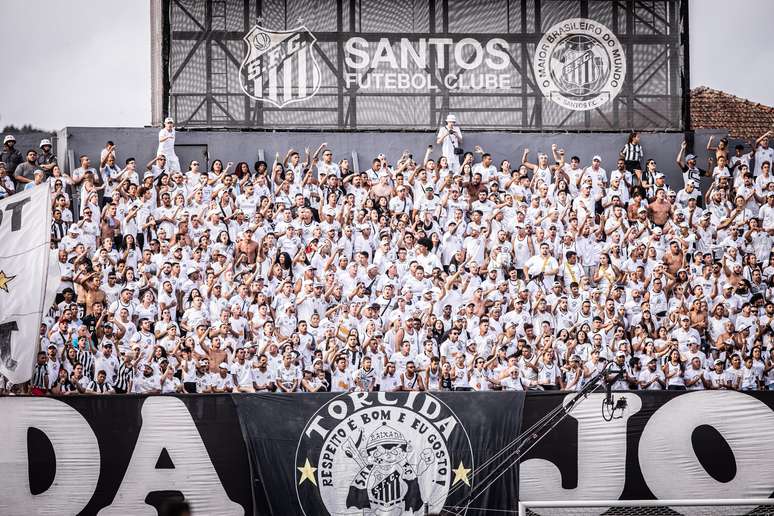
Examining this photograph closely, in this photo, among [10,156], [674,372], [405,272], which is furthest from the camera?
[10,156]

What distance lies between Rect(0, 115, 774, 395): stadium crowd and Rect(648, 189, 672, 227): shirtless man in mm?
29

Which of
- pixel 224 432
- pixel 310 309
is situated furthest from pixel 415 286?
pixel 224 432

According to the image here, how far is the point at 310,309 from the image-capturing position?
21031 mm

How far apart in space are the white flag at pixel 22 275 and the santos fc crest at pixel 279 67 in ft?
27.5

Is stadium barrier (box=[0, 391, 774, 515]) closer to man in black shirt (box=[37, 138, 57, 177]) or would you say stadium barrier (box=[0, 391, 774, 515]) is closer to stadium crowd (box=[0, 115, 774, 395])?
stadium crowd (box=[0, 115, 774, 395])

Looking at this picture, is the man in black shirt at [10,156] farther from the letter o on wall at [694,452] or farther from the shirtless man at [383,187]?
the letter o on wall at [694,452]

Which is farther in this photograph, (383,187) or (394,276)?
(383,187)

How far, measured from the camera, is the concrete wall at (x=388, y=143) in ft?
82.7

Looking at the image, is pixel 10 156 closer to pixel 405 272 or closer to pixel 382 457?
pixel 405 272

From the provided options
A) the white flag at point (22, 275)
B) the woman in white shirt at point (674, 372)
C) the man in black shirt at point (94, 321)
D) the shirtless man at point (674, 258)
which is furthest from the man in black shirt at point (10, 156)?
the woman in white shirt at point (674, 372)

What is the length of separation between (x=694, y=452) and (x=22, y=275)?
35.4ft

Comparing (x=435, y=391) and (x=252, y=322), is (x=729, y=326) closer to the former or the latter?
(x=435, y=391)

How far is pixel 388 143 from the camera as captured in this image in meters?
25.8

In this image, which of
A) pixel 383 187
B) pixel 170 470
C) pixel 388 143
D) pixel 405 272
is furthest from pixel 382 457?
pixel 388 143
